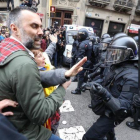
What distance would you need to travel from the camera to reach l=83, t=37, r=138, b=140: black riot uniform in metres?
1.47

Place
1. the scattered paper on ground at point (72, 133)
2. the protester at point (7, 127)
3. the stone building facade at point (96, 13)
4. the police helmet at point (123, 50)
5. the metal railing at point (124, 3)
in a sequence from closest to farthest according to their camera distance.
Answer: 1. the protester at point (7, 127)
2. the police helmet at point (123, 50)
3. the scattered paper on ground at point (72, 133)
4. the stone building facade at point (96, 13)
5. the metal railing at point (124, 3)

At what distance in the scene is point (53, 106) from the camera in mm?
973

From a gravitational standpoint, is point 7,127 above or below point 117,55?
below

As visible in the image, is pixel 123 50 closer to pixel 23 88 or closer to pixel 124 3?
pixel 23 88

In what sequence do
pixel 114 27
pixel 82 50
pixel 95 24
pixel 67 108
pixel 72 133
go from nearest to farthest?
pixel 72 133, pixel 67 108, pixel 82 50, pixel 95 24, pixel 114 27

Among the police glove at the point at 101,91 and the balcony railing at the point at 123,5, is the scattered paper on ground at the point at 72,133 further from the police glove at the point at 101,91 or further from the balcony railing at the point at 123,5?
the balcony railing at the point at 123,5

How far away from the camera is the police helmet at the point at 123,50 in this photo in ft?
5.80

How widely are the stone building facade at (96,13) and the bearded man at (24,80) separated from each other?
547 inches

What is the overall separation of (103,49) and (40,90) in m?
3.71

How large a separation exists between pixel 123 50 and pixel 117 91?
561 millimetres

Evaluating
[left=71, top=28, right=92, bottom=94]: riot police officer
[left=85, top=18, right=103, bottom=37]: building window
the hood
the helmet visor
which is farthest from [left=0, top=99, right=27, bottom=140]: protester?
[left=85, top=18, right=103, bottom=37]: building window

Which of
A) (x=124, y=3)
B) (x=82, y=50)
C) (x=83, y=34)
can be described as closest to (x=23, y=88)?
(x=82, y=50)

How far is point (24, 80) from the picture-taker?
83 centimetres

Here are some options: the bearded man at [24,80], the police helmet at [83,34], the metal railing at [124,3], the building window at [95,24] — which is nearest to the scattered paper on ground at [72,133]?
Result: the bearded man at [24,80]
